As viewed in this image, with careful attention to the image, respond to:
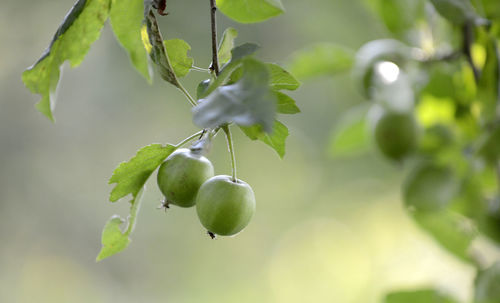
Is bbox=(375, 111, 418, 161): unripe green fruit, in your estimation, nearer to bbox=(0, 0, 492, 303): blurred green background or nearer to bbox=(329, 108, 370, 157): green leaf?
bbox=(329, 108, 370, 157): green leaf

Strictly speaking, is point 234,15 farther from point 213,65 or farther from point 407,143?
point 407,143

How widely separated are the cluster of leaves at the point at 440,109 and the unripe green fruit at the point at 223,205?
51 cm

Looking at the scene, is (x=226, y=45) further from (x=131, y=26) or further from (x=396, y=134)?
(x=396, y=134)

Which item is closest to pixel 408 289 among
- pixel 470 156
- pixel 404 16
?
pixel 470 156

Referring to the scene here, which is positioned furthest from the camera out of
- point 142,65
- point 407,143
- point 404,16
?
point 404,16

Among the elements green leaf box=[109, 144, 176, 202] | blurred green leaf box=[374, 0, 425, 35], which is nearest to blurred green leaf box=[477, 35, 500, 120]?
blurred green leaf box=[374, 0, 425, 35]

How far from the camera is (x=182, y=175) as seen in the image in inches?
25.8

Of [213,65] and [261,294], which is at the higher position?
[213,65]

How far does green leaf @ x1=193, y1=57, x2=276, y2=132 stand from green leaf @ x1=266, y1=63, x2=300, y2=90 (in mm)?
94

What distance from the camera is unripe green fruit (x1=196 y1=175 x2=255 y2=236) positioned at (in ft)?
2.12

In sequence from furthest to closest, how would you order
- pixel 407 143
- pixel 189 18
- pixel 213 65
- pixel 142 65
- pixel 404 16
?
pixel 189 18
pixel 404 16
pixel 407 143
pixel 142 65
pixel 213 65

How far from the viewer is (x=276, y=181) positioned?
432 cm

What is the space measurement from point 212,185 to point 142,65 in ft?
0.82

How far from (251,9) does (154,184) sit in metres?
3.24
